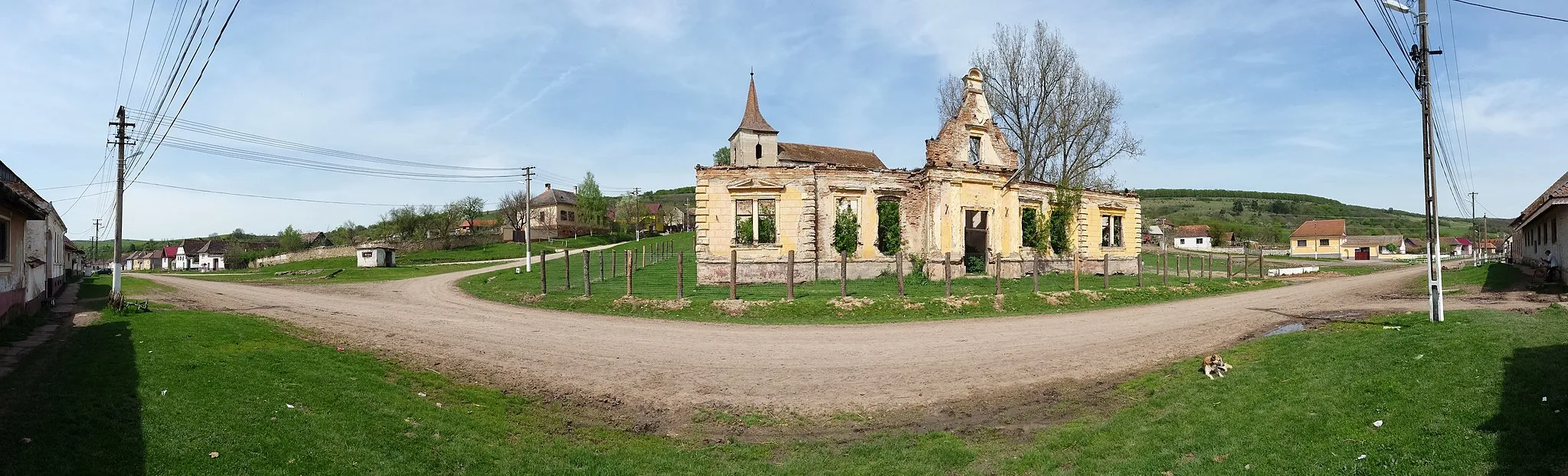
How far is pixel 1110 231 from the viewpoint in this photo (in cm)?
3625

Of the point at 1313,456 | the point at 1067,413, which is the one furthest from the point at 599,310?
the point at 1313,456

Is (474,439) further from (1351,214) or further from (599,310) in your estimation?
(1351,214)

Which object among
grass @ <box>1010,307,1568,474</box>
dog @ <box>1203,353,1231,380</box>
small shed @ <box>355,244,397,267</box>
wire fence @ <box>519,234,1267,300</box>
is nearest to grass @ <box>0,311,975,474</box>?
grass @ <box>1010,307,1568,474</box>

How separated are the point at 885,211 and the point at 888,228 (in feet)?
2.29

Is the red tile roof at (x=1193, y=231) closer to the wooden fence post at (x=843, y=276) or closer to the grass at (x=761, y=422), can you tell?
the wooden fence post at (x=843, y=276)

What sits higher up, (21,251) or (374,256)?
(21,251)

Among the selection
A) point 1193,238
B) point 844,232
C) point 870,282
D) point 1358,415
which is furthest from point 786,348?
point 1193,238

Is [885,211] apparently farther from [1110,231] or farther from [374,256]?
[374,256]

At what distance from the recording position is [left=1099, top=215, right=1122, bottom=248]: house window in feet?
118

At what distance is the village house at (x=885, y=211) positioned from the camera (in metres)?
27.5

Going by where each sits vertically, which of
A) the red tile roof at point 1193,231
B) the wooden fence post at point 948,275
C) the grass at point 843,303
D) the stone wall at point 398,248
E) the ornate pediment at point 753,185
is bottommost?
the grass at point 843,303

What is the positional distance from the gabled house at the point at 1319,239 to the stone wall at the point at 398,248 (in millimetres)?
95541

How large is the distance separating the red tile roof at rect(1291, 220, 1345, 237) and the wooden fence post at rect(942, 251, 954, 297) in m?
86.6

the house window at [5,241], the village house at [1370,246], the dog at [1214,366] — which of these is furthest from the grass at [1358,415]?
the village house at [1370,246]
